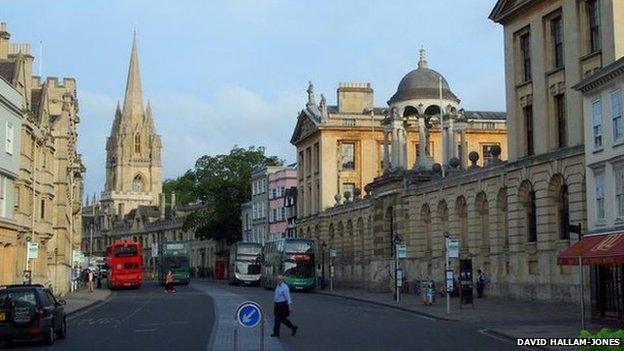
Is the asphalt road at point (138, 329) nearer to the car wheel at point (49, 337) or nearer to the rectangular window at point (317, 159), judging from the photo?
the car wheel at point (49, 337)


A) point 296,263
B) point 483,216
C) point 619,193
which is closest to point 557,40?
point 483,216

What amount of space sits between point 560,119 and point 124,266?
44731 millimetres

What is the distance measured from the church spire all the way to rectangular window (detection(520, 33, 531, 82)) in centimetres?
14656

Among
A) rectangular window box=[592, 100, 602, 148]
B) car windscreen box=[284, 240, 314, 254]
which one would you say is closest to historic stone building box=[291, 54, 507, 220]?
car windscreen box=[284, 240, 314, 254]

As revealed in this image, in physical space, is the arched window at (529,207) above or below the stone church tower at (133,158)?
below

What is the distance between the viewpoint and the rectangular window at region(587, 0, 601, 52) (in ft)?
130

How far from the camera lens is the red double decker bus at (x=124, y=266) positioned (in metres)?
76.8

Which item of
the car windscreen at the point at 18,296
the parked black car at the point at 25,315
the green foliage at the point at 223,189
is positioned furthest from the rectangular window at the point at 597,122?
the green foliage at the point at 223,189

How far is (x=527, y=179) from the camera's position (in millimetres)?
43812

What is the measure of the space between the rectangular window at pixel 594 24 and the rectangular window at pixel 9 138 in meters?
26.2

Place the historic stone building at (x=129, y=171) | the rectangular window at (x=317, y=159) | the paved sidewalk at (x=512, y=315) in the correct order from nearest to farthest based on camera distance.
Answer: the paved sidewalk at (x=512, y=315) → the rectangular window at (x=317, y=159) → the historic stone building at (x=129, y=171)

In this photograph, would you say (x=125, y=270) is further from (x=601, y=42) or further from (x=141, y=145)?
(x=141, y=145)

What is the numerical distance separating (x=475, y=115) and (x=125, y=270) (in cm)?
3519

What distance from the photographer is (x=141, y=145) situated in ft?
632
